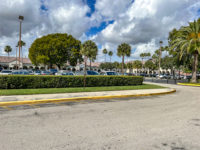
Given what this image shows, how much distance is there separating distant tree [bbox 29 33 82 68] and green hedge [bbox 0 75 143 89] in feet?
100

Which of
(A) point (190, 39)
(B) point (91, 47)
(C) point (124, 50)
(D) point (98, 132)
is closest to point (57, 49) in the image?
(B) point (91, 47)

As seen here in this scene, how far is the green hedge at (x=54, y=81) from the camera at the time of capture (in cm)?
1189

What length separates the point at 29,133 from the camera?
13.5 ft

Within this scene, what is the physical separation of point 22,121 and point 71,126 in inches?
66.6

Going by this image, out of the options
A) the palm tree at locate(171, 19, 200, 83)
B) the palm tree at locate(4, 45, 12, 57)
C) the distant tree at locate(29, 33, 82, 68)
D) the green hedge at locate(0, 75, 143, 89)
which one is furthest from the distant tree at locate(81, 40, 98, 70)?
the palm tree at locate(4, 45, 12, 57)

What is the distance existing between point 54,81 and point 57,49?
106 ft

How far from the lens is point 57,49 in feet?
144

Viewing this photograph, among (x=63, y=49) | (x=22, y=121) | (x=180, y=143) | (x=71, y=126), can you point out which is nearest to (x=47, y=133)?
(x=71, y=126)

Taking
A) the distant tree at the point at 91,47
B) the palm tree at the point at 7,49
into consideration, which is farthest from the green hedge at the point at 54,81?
the palm tree at the point at 7,49

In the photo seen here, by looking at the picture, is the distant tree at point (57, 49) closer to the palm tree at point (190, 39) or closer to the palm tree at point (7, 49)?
the palm tree at point (190, 39)

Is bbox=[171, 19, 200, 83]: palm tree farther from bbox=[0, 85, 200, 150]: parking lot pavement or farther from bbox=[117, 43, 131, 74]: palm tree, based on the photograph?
bbox=[0, 85, 200, 150]: parking lot pavement

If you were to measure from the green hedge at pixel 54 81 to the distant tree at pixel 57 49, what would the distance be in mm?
30632

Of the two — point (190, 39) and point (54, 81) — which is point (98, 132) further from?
point (190, 39)

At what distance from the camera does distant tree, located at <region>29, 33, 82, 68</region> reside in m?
44.0
